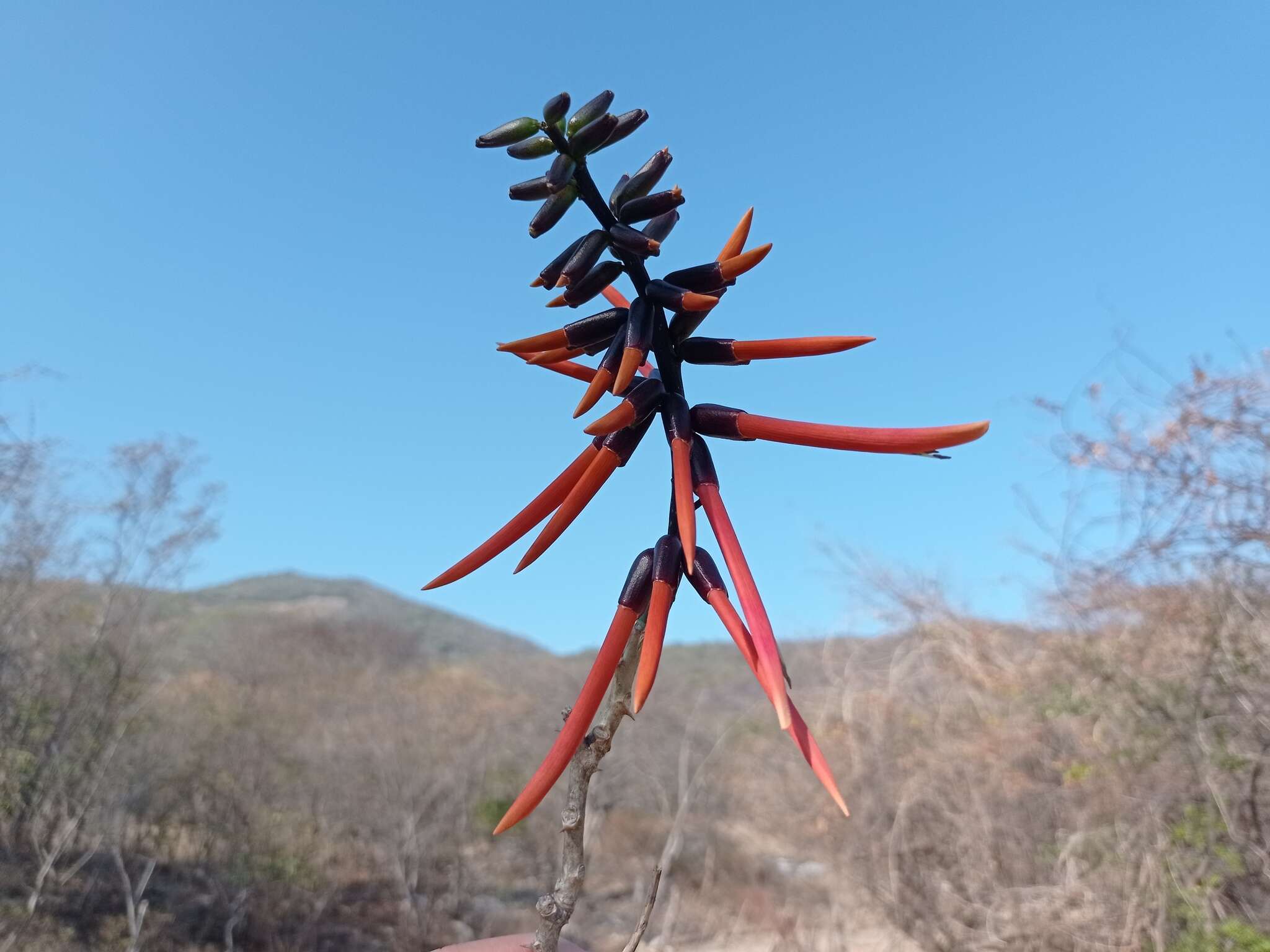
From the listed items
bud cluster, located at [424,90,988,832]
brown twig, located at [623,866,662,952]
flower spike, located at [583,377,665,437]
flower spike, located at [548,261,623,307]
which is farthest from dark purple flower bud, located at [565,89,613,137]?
brown twig, located at [623,866,662,952]

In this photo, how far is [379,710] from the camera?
599 inches

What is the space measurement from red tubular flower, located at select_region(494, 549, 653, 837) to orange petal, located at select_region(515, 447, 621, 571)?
125 mm

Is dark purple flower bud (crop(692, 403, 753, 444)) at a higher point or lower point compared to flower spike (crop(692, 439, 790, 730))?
higher

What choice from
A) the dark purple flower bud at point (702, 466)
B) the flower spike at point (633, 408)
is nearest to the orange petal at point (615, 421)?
the flower spike at point (633, 408)

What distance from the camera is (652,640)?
1.23 metres

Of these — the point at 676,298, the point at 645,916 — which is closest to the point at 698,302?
the point at 676,298

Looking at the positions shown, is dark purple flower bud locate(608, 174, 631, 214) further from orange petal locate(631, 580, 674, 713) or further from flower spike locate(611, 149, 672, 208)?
orange petal locate(631, 580, 674, 713)

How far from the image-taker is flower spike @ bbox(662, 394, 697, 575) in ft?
4.16

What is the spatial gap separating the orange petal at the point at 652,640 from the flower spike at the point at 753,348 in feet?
1.28

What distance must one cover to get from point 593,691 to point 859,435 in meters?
0.53

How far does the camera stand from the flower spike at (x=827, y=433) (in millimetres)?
1180

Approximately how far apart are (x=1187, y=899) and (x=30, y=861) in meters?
11.9

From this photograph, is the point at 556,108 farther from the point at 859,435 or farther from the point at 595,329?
the point at 859,435

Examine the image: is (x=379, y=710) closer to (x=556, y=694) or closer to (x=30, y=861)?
(x=556, y=694)
